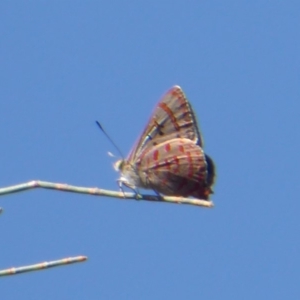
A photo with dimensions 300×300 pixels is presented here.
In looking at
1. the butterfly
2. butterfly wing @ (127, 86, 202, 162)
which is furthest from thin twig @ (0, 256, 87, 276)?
butterfly wing @ (127, 86, 202, 162)

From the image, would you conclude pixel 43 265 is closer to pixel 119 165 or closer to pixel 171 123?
pixel 119 165

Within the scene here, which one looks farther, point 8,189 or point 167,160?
point 167,160

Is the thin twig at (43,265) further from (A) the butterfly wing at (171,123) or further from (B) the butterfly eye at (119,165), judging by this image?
(A) the butterfly wing at (171,123)

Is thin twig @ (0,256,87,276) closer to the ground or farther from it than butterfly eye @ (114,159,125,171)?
closer to the ground

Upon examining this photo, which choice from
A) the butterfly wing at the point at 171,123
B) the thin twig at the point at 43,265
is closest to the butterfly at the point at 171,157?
the butterfly wing at the point at 171,123

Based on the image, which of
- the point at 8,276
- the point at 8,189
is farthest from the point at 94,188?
the point at 8,276

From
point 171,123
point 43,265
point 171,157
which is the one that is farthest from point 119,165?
point 43,265

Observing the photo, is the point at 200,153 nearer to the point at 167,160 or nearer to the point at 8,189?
the point at 167,160

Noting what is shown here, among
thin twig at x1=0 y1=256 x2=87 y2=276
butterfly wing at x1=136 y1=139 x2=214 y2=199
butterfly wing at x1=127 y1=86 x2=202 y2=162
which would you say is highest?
butterfly wing at x1=127 y1=86 x2=202 y2=162

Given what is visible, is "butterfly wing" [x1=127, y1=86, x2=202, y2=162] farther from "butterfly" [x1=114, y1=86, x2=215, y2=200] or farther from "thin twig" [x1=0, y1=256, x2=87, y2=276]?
"thin twig" [x1=0, y1=256, x2=87, y2=276]
